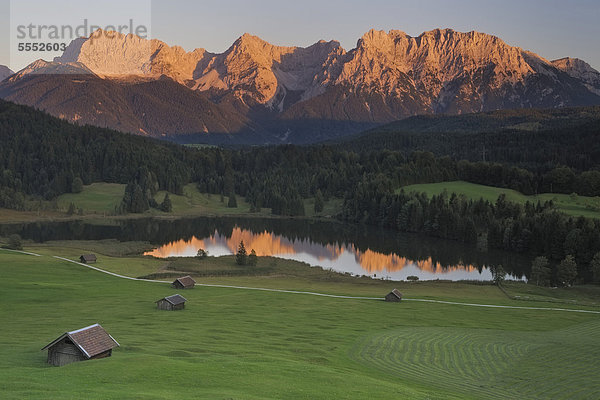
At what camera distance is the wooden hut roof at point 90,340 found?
38.8m

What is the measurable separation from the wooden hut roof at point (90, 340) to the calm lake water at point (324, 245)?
267ft

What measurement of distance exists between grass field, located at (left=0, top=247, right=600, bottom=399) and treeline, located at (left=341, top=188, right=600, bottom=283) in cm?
4390

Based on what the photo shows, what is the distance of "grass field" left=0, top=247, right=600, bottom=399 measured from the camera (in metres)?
Answer: 33.8

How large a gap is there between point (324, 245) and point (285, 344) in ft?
358

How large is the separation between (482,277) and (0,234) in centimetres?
12302

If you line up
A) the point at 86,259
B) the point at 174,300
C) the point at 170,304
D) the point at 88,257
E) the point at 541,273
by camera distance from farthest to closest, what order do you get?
the point at 88,257 → the point at 86,259 → the point at 541,273 → the point at 174,300 → the point at 170,304

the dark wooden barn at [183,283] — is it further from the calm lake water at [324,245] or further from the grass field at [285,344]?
the calm lake water at [324,245]

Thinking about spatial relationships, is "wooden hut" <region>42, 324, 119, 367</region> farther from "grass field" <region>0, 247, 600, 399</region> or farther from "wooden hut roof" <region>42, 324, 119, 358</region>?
"grass field" <region>0, 247, 600, 399</region>

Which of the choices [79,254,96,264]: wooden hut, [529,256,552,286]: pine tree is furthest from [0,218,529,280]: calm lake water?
[79,254,96,264]: wooden hut

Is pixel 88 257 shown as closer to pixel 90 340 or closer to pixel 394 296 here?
pixel 394 296

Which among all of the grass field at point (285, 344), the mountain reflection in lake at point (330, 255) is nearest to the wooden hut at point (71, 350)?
the grass field at point (285, 344)

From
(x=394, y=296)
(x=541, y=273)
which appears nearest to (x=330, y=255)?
(x=541, y=273)

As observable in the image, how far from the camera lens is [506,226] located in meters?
153

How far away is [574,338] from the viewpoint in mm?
60625
